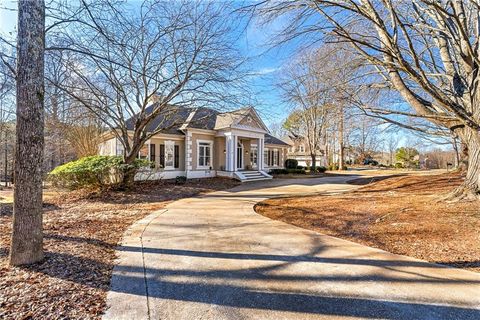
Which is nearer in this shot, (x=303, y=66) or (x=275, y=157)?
(x=303, y=66)

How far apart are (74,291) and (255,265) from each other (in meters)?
2.33

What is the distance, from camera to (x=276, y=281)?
3.09m

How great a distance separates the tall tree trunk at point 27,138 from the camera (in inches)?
131

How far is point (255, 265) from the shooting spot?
3.57 m

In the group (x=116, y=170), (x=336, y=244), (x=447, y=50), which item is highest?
(x=447, y=50)

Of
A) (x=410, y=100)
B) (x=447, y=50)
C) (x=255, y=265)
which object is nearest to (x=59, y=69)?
(x=255, y=265)

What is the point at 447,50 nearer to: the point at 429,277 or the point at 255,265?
the point at 429,277

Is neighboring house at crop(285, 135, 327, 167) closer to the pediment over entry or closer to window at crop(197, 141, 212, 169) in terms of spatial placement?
the pediment over entry

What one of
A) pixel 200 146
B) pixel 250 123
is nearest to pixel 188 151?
pixel 200 146

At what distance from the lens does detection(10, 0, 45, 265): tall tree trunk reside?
3.32m

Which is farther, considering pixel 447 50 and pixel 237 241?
pixel 447 50

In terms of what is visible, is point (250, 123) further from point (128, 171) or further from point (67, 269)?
point (67, 269)

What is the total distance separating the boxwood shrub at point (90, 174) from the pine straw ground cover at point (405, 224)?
736 centimetres

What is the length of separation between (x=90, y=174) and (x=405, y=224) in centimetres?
1171
